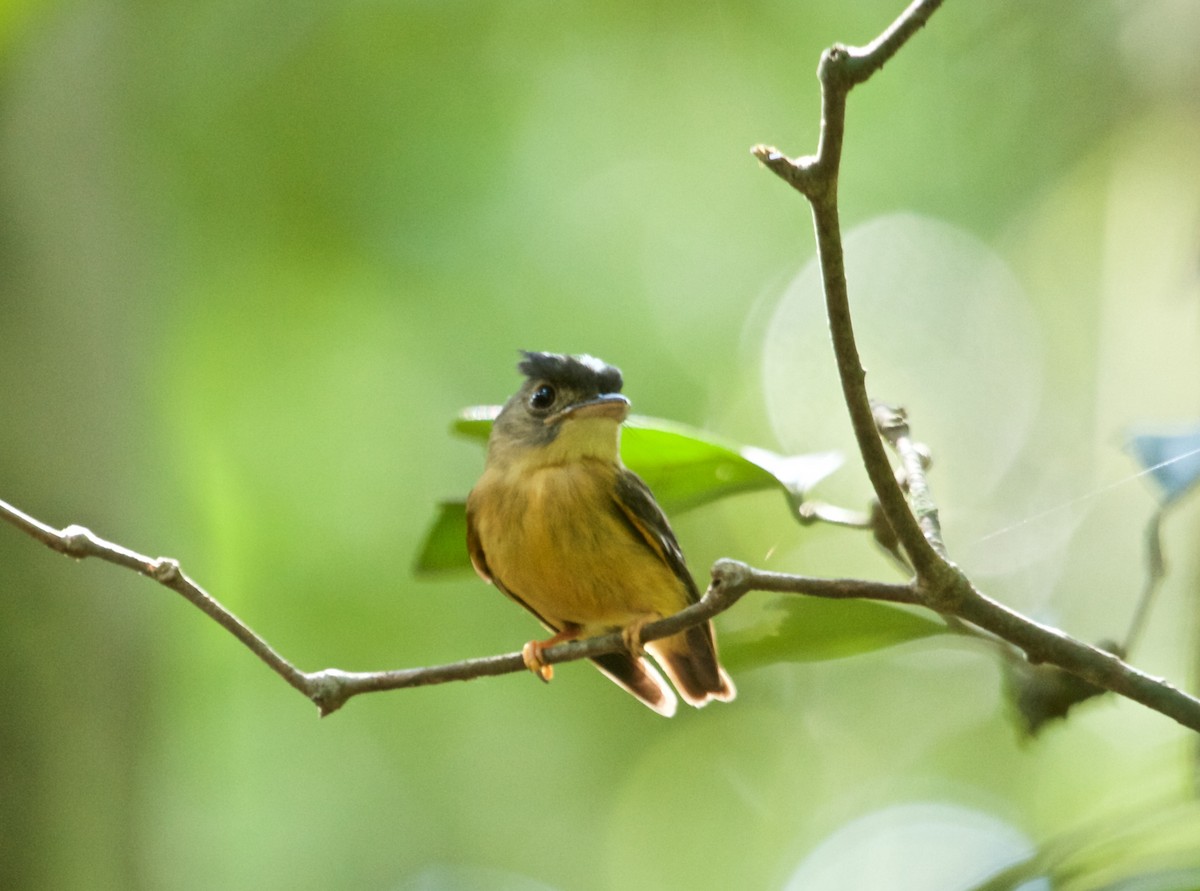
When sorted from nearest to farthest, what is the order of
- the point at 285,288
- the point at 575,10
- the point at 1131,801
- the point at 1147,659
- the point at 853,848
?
the point at 1131,801, the point at 1147,659, the point at 853,848, the point at 285,288, the point at 575,10

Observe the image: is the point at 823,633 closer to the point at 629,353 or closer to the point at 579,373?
the point at 579,373

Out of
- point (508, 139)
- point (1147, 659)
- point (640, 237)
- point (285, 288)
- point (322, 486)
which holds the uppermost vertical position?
point (508, 139)

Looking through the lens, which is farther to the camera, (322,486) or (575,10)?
(575,10)

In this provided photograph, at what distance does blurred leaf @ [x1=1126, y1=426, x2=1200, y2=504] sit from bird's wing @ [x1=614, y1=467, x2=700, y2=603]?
3.39ft

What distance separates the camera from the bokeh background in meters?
5.59

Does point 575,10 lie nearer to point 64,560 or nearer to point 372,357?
point 372,357

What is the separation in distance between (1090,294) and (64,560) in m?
5.68

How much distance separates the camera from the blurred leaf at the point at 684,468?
7.22 feet

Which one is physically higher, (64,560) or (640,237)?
(640,237)

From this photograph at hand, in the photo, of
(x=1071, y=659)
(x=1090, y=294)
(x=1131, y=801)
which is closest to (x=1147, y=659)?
(x=1090, y=294)

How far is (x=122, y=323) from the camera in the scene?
147 inches

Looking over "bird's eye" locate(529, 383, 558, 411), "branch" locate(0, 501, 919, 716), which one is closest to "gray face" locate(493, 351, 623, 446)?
"bird's eye" locate(529, 383, 558, 411)

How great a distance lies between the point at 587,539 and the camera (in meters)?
2.66

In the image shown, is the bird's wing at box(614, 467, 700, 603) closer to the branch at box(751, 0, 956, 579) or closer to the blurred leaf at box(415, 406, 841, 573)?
the blurred leaf at box(415, 406, 841, 573)
